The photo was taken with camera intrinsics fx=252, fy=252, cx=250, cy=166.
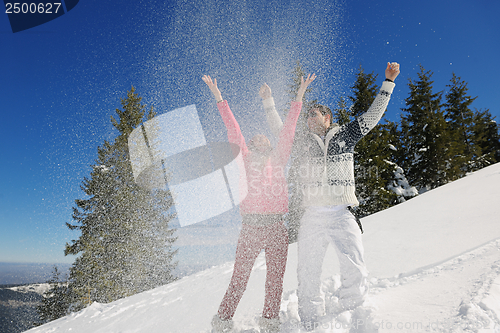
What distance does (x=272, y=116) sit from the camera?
2.48 meters

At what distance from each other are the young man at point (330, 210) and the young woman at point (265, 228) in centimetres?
22

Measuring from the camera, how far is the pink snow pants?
222 cm

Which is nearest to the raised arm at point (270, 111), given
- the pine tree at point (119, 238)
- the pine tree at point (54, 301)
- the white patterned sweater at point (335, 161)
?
the white patterned sweater at point (335, 161)

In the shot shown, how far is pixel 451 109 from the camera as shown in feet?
73.0

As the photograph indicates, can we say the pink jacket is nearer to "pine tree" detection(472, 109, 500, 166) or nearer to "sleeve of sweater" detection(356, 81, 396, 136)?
"sleeve of sweater" detection(356, 81, 396, 136)

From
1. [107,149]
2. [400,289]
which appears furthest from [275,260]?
[107,149]

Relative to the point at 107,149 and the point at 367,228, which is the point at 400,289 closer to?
the point at 367,228

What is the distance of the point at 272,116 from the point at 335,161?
2.43ft

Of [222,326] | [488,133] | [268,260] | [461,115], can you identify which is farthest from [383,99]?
[488,133]

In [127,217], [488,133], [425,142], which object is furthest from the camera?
[488,133]

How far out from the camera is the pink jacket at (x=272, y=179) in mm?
2230

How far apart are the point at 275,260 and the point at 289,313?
2.54 feet

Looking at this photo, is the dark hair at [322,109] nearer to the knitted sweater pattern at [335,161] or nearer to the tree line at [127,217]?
the knitted sweater pattern at [335,161]

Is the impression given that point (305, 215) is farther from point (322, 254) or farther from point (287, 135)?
point (287, 135)
